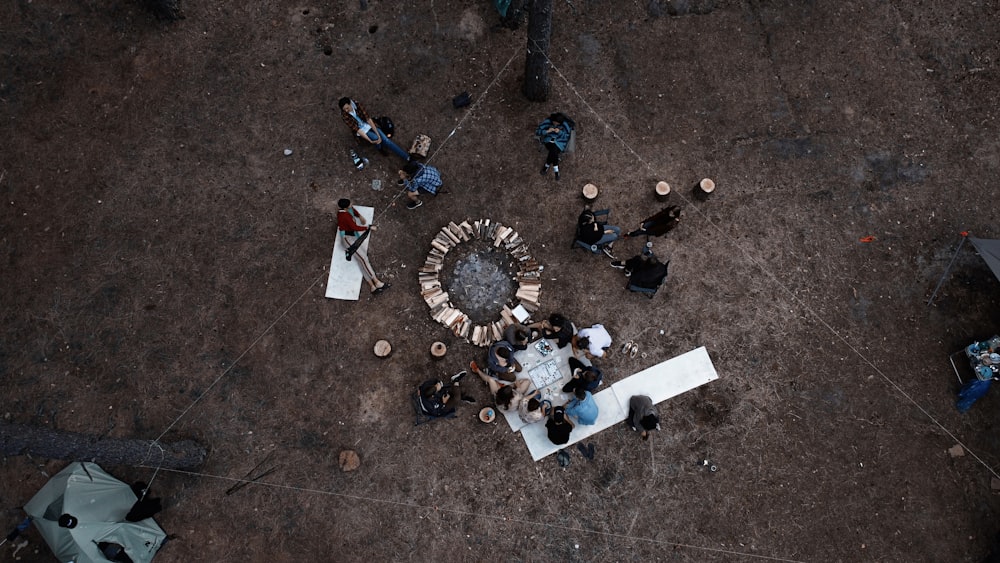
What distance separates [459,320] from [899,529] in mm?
7706

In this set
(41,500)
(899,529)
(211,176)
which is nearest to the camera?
(41,500)

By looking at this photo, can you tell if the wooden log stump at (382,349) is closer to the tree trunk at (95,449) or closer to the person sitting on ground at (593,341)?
the person sitting on ground at (593,341)

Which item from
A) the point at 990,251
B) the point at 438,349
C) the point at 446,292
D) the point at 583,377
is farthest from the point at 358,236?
the point at 990,251

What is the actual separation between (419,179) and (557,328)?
3.43 metres

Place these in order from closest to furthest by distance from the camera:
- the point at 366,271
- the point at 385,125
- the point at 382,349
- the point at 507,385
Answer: the point at 507,385 < the point at 382,349 < the point at 366,271 < the point at 385,125

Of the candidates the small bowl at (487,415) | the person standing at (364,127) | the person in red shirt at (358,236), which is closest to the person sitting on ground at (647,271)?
the small bowl at (487,415)

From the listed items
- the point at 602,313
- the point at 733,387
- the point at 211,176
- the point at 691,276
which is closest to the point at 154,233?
the point at 211,176

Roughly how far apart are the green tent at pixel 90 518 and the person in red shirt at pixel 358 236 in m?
4.81

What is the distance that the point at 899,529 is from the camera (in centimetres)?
866

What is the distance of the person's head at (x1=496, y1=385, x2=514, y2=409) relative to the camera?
8.47 m

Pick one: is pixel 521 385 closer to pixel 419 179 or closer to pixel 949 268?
pixel 419 179

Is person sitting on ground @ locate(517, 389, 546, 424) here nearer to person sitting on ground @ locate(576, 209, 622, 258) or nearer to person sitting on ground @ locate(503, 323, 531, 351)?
person sitting on ground @ locate(503, 323, 531, 351)

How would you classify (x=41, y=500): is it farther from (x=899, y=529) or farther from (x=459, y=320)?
(x=899, y=529)

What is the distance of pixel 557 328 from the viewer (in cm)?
889
